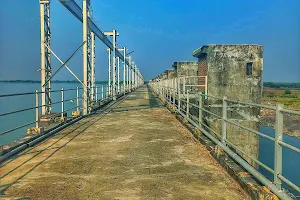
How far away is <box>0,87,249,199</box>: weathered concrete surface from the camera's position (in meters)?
4.38

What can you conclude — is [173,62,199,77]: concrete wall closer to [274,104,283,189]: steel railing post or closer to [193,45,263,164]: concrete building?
[193,45,263,164]: concrete building

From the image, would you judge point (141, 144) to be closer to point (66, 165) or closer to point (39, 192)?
point (66, 165)

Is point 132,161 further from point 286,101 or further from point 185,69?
point 286,101

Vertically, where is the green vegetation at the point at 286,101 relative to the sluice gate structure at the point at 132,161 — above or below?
below

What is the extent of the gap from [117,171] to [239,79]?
13774mm

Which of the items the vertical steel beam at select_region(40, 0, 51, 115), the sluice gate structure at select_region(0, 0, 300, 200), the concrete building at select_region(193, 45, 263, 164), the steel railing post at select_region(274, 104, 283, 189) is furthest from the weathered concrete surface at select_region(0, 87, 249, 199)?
the concrete building at select_region(193, 45, 263, 164)

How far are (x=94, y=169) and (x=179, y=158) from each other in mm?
1863

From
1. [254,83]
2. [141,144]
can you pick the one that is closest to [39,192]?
[141,144]

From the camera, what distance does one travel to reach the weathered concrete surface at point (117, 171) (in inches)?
173

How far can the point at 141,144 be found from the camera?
774 cm

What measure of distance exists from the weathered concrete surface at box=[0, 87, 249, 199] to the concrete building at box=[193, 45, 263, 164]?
9.87 metres

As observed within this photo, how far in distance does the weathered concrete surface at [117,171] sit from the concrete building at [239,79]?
987cm

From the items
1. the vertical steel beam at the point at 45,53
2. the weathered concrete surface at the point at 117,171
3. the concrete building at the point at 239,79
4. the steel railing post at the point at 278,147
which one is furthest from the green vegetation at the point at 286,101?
the steel railing post at the point at 278,147

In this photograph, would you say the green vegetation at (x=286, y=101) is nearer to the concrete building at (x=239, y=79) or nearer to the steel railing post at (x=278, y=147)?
the concrete building at (x=239, y=79)
